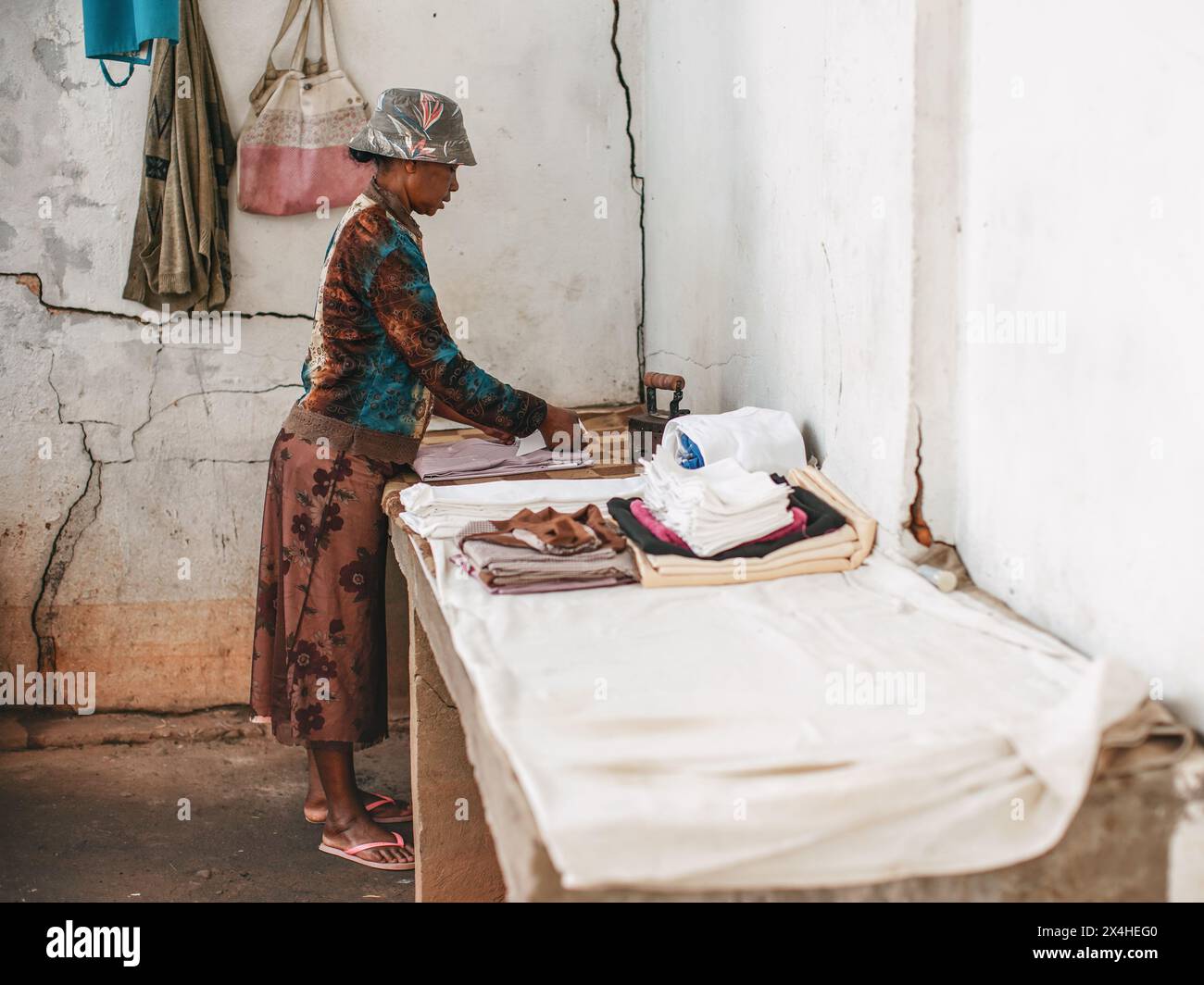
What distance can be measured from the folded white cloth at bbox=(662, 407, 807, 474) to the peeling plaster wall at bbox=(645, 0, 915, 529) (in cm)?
7

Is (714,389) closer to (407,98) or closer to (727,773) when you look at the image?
(407,98)

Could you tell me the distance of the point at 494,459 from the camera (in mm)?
3510

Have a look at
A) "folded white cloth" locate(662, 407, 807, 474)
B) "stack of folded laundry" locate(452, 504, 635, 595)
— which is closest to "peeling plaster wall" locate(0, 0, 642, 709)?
"folded white cloth" locate(662, 407, 807, 474)

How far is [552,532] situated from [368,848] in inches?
60.7

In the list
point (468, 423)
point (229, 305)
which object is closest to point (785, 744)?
point (468, 423)

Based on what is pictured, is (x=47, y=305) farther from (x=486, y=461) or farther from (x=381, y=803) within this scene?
(x=381, y=803)

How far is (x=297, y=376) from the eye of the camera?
4469 mm

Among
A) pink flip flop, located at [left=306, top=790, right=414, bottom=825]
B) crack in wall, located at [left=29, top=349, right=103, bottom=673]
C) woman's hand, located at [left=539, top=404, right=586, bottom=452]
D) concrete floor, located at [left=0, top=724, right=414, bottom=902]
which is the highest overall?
woman's hand, located at [left=539, top=404, right=586, bottom=452]

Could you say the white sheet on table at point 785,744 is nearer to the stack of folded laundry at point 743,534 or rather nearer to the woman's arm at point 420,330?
the stack of folded laundry at point 743,534

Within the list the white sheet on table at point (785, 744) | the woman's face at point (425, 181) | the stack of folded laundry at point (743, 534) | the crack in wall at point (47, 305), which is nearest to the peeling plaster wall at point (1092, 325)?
the white sheet on table at point (785, 744)

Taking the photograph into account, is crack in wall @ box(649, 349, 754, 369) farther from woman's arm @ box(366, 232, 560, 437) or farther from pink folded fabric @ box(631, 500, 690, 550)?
pink folded fabric @ box(631, 500, 690, 550)

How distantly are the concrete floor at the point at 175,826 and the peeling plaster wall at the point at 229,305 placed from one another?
1.09ft

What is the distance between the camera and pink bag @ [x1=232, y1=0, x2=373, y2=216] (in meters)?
4.22
